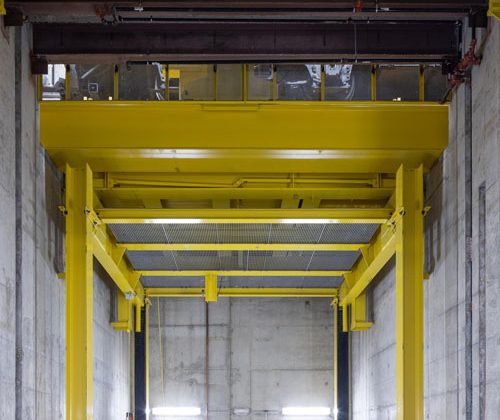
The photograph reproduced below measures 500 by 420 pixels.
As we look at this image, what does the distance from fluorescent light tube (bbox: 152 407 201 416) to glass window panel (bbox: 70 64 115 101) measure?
13.8 metres

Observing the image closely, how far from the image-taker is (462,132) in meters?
9.81

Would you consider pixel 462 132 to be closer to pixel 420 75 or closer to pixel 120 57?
pixel 420 75

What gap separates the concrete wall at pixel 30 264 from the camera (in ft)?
28.1

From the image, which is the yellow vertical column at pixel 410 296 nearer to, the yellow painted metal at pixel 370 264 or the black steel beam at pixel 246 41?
the yellow painted metal at pixel 370 264

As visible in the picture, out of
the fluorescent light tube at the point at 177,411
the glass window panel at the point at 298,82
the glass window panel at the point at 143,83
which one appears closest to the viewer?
the glass window panel at the point at 298,82

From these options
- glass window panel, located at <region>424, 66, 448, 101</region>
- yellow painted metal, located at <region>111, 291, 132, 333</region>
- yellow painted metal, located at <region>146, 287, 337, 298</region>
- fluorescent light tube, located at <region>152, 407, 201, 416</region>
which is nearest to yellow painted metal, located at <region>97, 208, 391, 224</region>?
glass window panel, located at <region>424, 66, 448, 101</region>

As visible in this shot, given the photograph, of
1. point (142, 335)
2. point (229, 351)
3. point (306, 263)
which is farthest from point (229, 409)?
point (306, 263)

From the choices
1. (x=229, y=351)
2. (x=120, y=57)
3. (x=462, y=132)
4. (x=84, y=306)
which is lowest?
(x=229, y=351)

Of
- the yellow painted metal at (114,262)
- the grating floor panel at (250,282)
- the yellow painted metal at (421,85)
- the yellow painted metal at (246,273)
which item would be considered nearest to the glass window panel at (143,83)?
the yellow painted metal at (114,262)

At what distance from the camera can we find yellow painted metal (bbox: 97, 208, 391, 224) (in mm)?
12984

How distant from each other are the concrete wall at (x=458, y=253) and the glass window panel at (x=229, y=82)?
311 cm

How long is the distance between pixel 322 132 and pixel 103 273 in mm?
9079

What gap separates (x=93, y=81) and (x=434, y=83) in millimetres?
5278

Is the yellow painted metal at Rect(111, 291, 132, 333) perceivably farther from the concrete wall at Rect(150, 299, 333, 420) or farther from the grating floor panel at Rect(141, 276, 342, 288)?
the concrete wall at Rect(150, 299, 333, 420)
